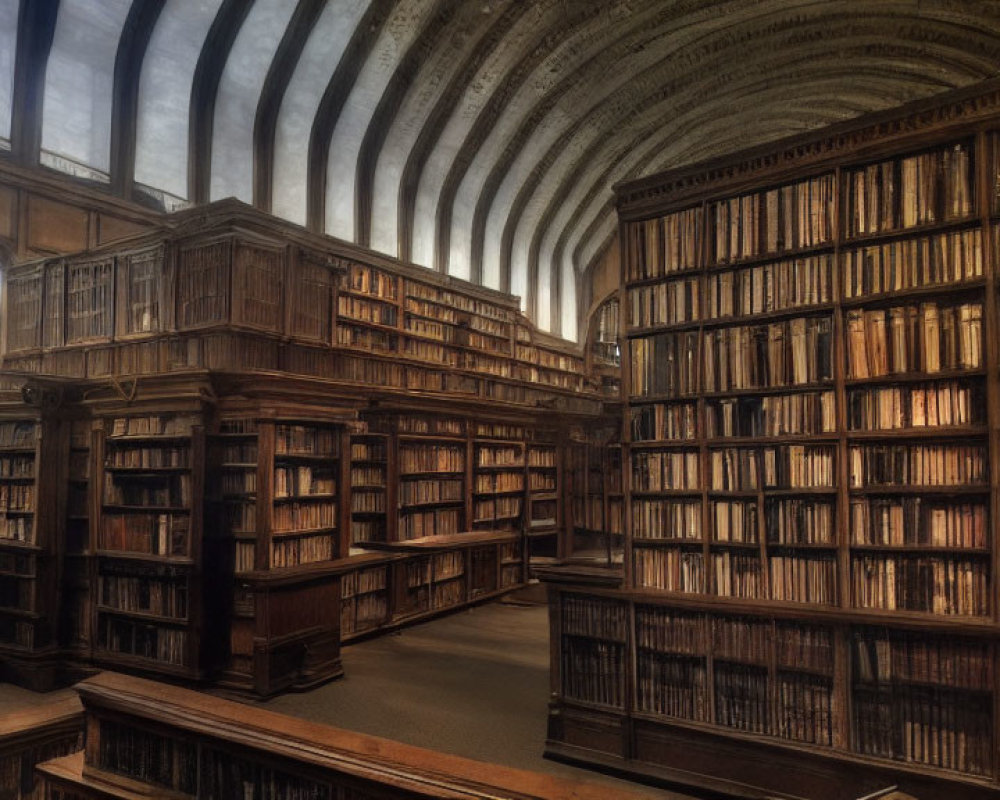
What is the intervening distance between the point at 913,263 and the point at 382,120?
9.85 metres

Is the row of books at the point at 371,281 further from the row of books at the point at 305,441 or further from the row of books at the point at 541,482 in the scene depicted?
the row of books at the point at 541,482

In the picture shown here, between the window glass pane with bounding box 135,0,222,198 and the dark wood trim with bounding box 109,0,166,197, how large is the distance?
0.16 metres

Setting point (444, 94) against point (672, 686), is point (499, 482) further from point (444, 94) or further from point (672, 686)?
point (444, 94)

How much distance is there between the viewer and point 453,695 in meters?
5.07

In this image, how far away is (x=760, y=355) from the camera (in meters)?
3.70

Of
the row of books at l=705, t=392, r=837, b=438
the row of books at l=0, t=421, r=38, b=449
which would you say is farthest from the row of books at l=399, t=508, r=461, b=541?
the row of books at l=705, t=392, r=837, b=438

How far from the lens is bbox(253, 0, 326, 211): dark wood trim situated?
9.90 metres

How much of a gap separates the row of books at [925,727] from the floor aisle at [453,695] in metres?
0.96

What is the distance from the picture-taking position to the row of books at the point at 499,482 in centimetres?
832

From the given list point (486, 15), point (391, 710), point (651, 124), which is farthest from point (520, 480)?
point (651, 124)

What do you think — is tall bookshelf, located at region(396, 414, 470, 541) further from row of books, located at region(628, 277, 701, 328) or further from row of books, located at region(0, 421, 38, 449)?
row of books, located at region(628, 277, 701, 328)

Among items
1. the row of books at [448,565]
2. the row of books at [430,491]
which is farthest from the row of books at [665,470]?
the row of books at [448,565]

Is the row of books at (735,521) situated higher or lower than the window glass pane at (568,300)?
lower

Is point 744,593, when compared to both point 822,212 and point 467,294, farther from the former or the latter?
point 467,294
